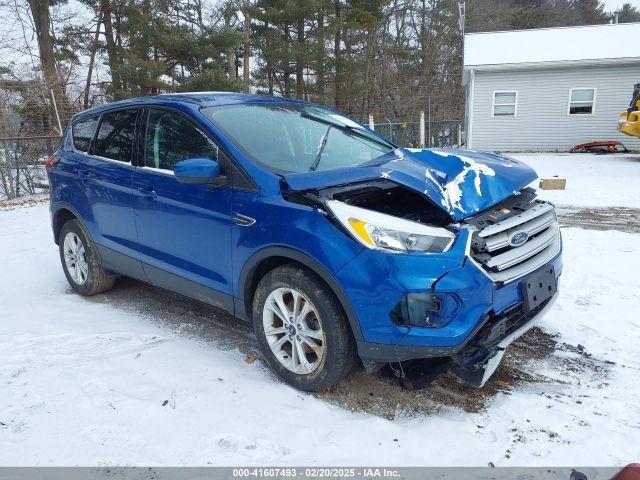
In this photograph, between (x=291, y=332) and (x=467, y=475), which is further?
(x=291, y=332)

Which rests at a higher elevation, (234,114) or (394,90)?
(394,90)

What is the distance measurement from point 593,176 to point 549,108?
771 centimetres

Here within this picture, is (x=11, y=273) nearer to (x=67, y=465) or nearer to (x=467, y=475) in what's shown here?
(x=67, y=465)

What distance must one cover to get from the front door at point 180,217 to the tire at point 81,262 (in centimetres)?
94

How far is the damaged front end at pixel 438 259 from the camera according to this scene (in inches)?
96.6

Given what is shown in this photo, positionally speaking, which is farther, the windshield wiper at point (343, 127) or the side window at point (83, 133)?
the side window at point (83, 133)

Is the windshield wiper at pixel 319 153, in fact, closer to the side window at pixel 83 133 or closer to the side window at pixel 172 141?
the side window at pixel 172 141

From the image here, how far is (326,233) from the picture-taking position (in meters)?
2.62

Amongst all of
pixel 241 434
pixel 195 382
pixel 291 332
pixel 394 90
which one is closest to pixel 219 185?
pixel 291 332

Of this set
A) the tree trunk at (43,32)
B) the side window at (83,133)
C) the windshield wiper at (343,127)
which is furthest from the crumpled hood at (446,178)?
the tree trunk at (43,32)

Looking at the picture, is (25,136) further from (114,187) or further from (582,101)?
(582,101)

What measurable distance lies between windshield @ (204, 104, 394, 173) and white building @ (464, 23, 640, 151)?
16450 mm

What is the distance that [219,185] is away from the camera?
314cm

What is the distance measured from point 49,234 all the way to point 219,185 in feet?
19.5
